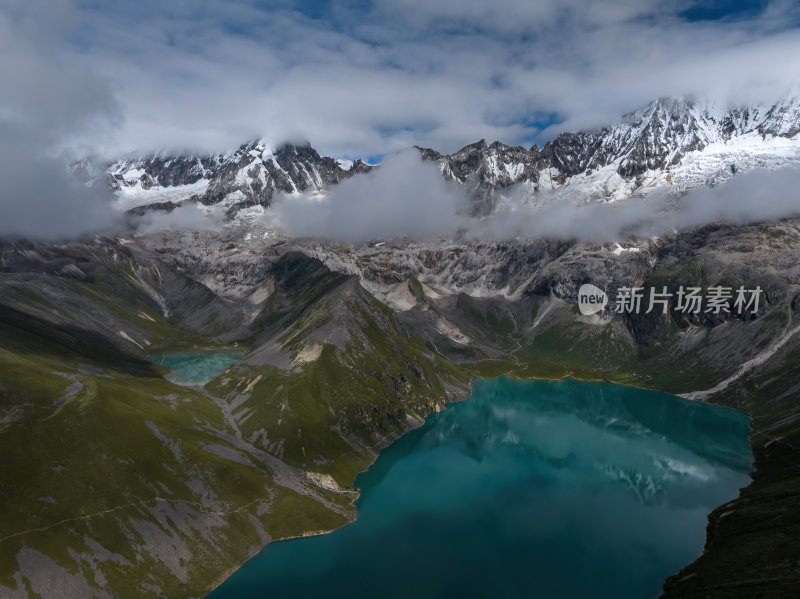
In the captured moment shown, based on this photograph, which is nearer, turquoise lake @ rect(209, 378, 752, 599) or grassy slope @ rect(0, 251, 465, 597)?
grassy slope @ rect(0, 251, 465, 597)

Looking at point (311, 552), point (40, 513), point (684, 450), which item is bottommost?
point (684, 450)

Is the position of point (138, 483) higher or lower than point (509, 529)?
higher

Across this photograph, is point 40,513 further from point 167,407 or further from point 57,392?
point 167,407

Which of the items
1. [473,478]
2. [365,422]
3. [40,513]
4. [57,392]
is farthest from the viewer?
[365,422]

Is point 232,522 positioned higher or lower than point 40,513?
lower

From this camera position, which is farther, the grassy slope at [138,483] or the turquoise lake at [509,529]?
the turquoise lake at [509,529]

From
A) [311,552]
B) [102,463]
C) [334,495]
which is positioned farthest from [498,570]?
[102,463]

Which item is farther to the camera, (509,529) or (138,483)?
(509,529)

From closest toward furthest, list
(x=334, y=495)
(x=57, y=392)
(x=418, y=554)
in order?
1. (x=418, y=554)
2. (x=57, y=392)
3. (x=334, y=495)
